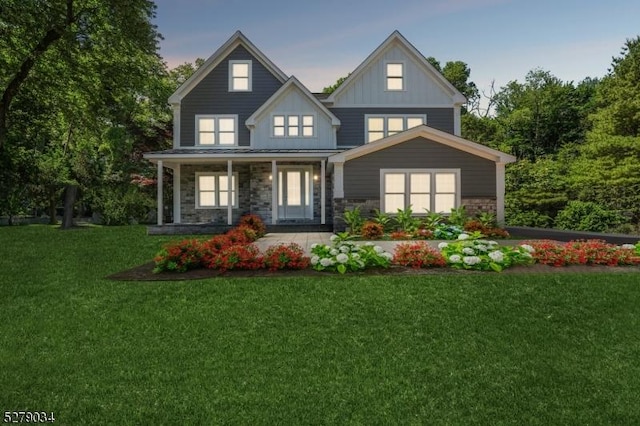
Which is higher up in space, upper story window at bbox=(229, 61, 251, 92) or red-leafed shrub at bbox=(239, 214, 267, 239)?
upper story window at bbox=(229, 61, 251, 92)

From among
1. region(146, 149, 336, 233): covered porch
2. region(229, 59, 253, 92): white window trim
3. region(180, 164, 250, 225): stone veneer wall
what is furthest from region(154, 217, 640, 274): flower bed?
region(229, 59, 253, 92): white window trim

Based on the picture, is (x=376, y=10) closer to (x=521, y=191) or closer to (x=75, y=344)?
(x=521, y=191)

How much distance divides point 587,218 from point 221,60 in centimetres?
1902

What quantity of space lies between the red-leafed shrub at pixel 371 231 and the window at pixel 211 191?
325 inches

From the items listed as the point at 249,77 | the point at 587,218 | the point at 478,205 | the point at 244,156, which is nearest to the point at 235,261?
the point at 244,156

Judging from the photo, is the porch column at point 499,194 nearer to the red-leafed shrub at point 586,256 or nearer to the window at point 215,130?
the red-leafed shrub at point 586,256

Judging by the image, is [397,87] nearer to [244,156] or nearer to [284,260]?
[244,156]

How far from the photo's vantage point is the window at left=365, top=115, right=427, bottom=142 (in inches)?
746

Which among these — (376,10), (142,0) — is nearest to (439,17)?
(376,10)

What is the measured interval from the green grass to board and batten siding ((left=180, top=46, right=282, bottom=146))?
1314cm

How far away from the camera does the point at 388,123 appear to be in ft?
62.3

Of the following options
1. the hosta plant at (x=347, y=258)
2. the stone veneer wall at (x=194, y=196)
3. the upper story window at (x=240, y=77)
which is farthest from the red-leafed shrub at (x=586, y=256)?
the upper story window at (x=240, y=77)

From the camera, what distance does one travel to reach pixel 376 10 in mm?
21984

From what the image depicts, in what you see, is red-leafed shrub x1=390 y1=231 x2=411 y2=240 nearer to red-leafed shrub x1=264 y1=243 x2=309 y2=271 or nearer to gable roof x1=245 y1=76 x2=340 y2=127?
red-leafed shrub x1=264 y1=243 x2=309 y2=271
